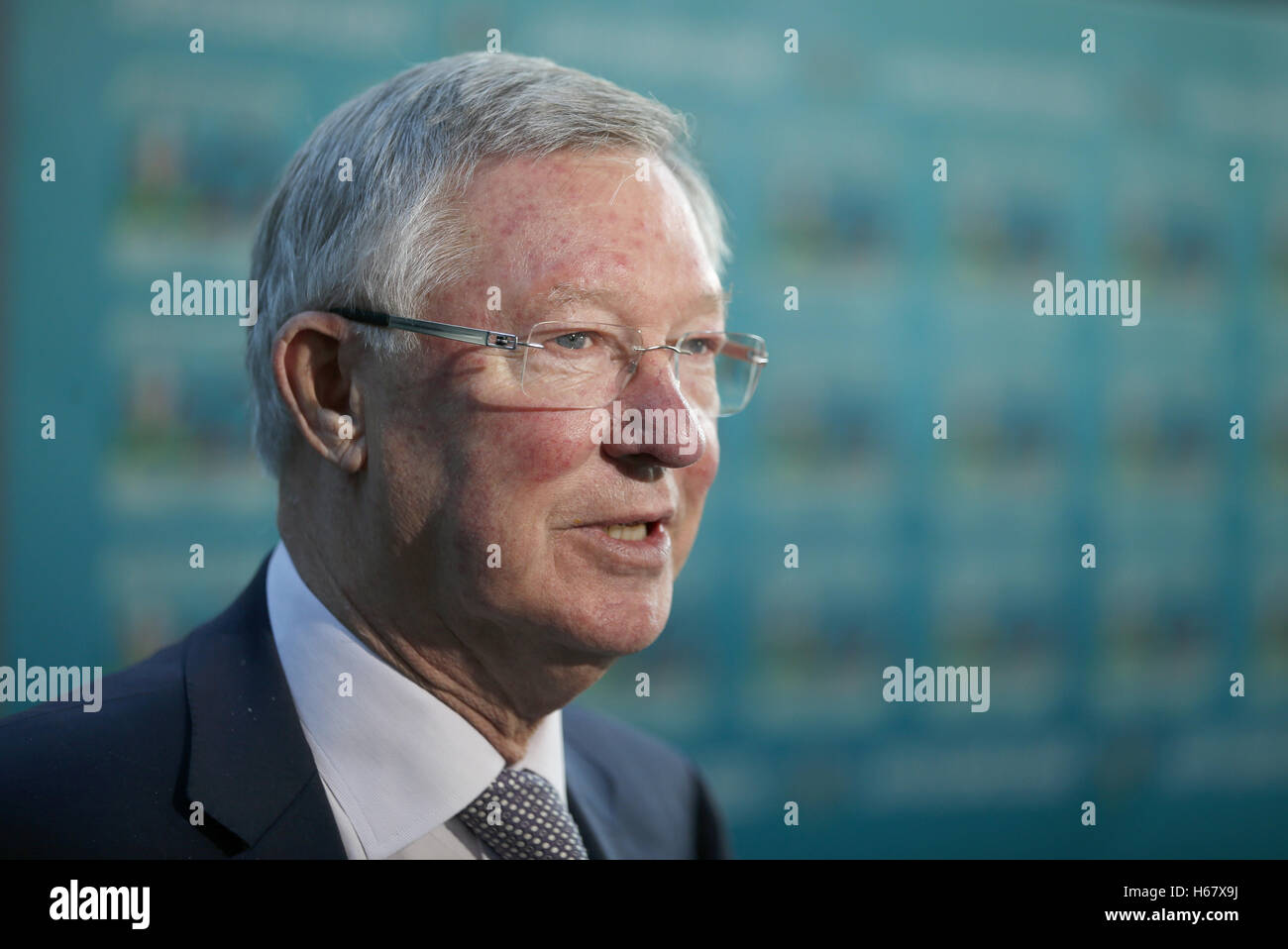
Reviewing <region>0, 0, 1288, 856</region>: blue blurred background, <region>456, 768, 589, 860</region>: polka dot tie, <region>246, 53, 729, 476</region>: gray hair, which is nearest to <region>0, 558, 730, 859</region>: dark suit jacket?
<region>456, 768, 589, 860</region>: polka dot tie

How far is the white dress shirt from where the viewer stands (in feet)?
3.64

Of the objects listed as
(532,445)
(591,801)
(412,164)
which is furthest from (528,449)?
(591,801)

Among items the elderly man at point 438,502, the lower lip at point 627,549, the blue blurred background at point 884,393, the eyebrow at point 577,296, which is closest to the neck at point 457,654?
the elderly man at point 438,502

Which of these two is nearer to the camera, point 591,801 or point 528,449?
point 528,449

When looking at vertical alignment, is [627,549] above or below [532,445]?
below

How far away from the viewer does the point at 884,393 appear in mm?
2484

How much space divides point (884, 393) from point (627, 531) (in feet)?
4.89

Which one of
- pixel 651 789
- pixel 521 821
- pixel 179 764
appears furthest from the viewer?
pixel 651 789

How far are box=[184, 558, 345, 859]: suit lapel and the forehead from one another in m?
0.50

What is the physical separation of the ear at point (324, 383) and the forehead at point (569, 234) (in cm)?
19

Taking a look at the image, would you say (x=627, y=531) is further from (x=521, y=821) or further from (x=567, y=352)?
(x=521, y=821)

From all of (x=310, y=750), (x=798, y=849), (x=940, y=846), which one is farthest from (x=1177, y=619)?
(x=310, y=750)

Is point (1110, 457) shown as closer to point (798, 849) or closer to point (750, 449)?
point (750, 449)

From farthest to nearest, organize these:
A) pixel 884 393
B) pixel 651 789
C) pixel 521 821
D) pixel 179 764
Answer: pixel 884 393 < pixel 651 789 < pixel 521 821 < pixel 179 764
